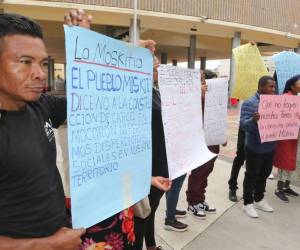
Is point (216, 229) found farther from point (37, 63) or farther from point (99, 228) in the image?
point (37, 63)

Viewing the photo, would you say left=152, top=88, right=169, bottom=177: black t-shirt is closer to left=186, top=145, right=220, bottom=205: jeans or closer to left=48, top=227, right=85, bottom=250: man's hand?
left=48, top=227, right=85, bottom=250: man's hand

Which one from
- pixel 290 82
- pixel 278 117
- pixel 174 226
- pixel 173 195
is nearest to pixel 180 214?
pixel 174 226

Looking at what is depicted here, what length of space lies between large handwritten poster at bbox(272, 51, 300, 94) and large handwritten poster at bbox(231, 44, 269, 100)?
56 cm

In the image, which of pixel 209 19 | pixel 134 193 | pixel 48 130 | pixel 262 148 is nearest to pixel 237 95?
pixel 262 148

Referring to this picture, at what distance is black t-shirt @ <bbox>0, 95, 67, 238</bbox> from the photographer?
120 centimetres

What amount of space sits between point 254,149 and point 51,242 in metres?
3.01

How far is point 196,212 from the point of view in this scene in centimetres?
400

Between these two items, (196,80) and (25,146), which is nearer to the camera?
(25,146)

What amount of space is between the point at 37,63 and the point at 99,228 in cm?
90

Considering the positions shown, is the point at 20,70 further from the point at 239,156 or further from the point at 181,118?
the point at 239,156

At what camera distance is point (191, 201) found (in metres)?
4.04

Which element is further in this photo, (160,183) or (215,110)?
(215,110)

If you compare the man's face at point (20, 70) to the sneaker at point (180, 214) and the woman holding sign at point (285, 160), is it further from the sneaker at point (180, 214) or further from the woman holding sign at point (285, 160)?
the woman holding sign at point (285, 160)

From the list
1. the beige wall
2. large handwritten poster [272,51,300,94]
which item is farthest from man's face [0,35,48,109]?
the beige wall
